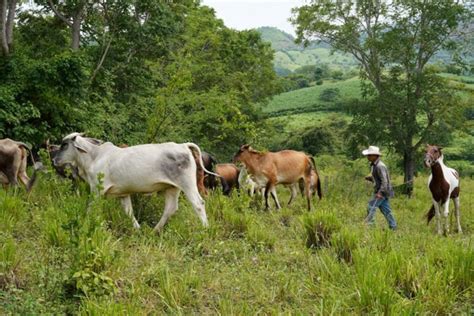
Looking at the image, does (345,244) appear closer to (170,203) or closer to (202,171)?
(170,203)

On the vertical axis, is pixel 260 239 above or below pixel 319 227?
below

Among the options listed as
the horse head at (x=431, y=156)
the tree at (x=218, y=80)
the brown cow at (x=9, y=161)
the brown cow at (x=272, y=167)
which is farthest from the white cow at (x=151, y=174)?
the horse head at (x=431, y=156)

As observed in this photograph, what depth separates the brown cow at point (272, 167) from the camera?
11.9 m

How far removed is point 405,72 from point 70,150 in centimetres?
1634

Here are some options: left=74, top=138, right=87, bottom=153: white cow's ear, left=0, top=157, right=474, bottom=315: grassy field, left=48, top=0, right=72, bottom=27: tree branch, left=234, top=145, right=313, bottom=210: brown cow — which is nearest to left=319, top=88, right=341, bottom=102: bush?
left=48, top=0, right=72, bottom=27: tree branch

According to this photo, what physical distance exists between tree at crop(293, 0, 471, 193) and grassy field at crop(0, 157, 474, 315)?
14.2 metres

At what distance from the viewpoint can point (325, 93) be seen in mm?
76688

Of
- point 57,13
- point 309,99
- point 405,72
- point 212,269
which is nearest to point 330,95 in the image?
point 309,99

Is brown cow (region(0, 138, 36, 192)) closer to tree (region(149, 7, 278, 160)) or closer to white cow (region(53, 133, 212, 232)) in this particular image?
white cow (region(53, 133, 212, 232))

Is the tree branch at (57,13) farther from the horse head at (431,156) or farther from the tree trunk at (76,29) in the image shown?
the horse head at (431,156)

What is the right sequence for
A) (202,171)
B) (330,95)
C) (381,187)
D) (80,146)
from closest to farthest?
(80,146)
(202,171)
(381,187)
(330,95)

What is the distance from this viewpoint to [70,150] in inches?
310

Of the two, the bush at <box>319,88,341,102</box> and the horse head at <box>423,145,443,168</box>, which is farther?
the bush at <box>319,88,341,102</box>

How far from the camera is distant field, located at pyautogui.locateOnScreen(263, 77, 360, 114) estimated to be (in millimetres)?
71250
